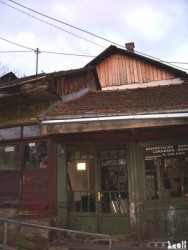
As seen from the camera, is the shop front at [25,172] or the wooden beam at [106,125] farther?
the shop front at [25,172]

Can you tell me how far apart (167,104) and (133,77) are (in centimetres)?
987

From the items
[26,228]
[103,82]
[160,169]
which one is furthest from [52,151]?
[103,82]

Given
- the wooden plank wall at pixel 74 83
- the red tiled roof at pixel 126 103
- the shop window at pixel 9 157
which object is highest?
the wooden plank wall at pixel 74 83

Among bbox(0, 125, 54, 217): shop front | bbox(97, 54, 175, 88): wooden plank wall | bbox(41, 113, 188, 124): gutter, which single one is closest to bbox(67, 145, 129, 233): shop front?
bbox(0, 125, 54, 217): shop front

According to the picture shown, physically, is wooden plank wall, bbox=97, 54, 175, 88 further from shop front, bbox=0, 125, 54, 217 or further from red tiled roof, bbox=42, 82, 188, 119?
shop front, bbox=0, 125, 54, 217

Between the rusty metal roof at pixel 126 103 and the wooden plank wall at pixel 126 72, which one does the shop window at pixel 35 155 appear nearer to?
the rusty metal roof at pixel 126 103

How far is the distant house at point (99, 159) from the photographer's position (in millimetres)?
8180

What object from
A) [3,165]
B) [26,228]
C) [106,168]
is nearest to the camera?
[26,228]

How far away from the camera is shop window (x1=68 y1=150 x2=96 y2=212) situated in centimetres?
923

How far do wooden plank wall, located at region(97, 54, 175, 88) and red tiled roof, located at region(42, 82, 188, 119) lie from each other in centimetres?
610

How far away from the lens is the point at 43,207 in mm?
9414

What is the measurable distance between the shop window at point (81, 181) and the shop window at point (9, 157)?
1.95 meters

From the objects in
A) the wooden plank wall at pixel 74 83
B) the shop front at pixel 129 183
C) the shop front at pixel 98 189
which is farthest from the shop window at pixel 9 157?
the wooden plank wall at pixel 74 83

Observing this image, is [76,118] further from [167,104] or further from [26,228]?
[26,228]
